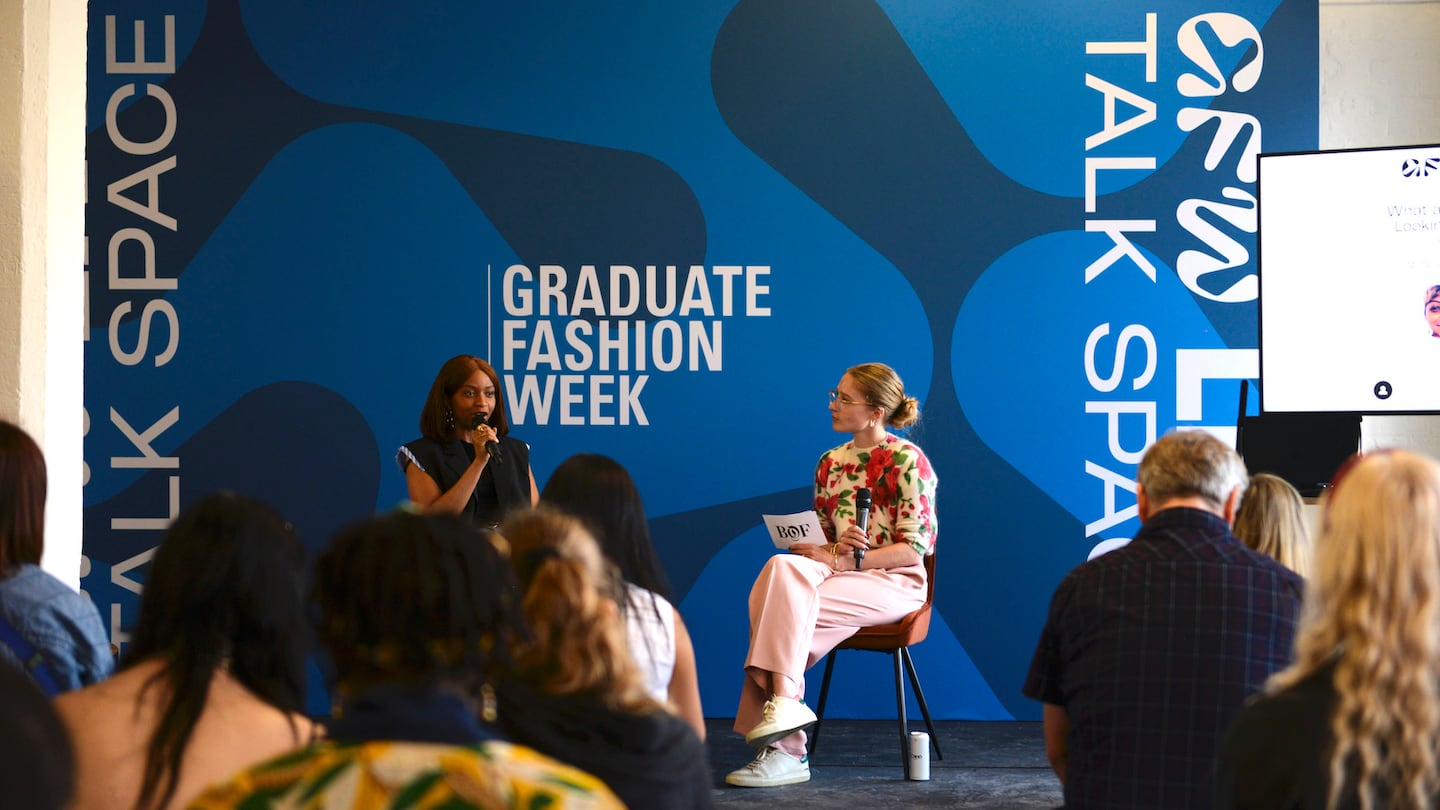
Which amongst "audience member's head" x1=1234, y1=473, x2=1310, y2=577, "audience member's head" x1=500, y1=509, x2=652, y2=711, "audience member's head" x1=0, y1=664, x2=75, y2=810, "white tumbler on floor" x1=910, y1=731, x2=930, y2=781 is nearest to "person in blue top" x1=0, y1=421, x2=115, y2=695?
"audience member's head" x1=500, y1=509, x2=652, y2=711

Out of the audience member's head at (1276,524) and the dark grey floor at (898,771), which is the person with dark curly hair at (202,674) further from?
the dark grey floor at (898,771)

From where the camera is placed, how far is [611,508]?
2412 millimetres

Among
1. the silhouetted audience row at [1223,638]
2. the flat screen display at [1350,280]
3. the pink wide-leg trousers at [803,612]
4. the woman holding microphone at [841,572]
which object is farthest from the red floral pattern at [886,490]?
the silhouetted audience row at [1223,638]

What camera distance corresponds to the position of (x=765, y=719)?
4184mm

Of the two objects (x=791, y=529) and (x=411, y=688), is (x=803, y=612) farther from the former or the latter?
(x=411, y=688)

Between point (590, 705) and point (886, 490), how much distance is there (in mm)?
3185

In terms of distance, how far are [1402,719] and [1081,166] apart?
4172mm

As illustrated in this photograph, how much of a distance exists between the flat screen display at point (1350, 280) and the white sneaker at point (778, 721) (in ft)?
6.40

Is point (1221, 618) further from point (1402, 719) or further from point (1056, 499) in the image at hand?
point (1056, 499)

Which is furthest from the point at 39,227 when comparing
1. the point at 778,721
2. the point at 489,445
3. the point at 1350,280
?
the point at 1350,280

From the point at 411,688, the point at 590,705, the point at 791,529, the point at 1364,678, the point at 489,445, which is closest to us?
the point at 411,688

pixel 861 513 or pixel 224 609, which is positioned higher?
pixel 224 609

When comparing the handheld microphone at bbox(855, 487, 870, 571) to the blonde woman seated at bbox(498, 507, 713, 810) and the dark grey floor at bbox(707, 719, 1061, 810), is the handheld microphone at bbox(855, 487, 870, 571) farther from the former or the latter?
the blonde woman seated at bbox(498, 507, 713, 810)

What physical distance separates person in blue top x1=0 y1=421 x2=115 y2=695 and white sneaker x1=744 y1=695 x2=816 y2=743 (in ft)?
7.60
